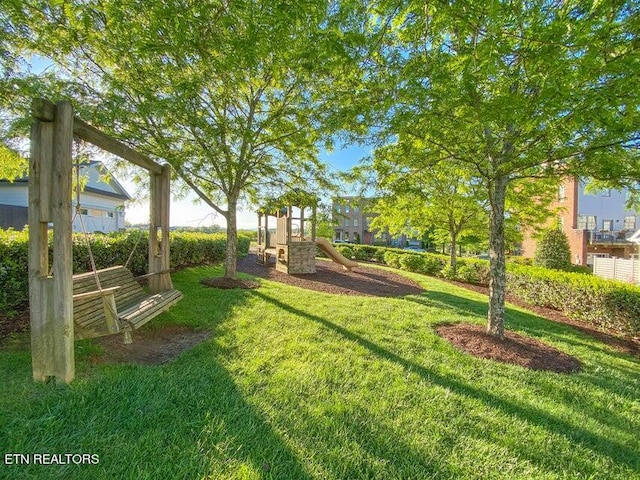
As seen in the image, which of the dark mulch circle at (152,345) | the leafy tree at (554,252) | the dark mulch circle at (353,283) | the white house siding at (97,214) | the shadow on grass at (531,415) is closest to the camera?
the shadow on grass at (531,415)

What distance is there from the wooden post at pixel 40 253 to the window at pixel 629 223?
112ft

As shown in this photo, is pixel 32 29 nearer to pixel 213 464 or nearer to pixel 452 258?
pixel 213 464

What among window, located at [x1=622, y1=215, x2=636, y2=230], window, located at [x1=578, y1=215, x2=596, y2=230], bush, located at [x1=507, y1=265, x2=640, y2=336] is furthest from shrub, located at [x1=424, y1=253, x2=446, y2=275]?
window, located at [x1=622, y1=215, x2=636, y2=230]

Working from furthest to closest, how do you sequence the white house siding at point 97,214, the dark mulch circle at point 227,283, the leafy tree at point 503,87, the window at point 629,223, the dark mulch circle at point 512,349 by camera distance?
the window at point 629,223 < the white house siding at point 97,214 < the dark mulch circle at point 227,283 < the dark mulch circle at point 512,349 < the leafy tree at point 503,87

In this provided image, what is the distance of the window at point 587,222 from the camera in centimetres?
2312

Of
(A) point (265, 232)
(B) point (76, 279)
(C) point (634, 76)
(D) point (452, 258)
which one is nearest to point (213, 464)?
(B) point (76, 279)

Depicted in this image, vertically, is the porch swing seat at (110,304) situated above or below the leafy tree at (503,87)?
below

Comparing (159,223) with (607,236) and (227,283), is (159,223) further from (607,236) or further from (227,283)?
(607,236)

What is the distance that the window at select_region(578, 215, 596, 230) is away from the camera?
23117mm

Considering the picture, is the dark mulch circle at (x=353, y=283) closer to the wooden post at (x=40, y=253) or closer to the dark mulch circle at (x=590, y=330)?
the dark mulch circle at (x=590, y=330)

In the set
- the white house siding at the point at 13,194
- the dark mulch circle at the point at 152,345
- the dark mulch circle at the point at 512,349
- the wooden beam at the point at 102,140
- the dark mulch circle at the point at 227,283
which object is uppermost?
the white house siding at the point at 13,194

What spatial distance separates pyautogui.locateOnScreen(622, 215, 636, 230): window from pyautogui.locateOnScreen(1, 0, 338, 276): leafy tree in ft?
95.2

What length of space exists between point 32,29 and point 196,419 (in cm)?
699

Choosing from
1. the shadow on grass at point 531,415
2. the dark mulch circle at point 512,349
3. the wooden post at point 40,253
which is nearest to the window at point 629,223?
the dark mulch circle at point 512,349
